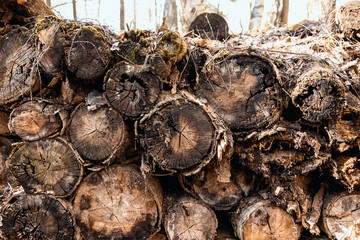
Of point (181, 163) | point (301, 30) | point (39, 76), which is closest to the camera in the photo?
point (181, 163)

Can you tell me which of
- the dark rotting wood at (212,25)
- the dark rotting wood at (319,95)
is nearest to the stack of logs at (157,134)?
the dark rotting wood at (319,95)

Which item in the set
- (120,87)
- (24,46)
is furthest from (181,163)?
(24,46)

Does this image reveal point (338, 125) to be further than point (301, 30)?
No

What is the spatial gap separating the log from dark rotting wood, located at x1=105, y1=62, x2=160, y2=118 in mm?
1552

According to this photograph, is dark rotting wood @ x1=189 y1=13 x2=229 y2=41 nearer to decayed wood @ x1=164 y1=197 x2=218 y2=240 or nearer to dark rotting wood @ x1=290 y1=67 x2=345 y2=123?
dark rotting wood @ x1=290 y1=67 x2=345 y2=123

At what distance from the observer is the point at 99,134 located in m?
2.30

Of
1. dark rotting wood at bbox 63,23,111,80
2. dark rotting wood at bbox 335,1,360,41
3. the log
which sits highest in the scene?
dark rotting wood at bbox 335,1,360,41

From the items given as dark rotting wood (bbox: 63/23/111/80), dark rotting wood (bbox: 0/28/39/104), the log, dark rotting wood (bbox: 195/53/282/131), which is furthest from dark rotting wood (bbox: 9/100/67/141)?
the log

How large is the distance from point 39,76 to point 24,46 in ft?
1.39

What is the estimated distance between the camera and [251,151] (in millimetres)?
2420

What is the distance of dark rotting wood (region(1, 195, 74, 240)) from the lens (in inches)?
95.0

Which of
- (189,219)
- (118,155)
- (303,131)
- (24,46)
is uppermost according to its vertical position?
(24,46)

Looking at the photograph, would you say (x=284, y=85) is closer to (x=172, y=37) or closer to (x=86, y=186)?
(x=172, y=37)

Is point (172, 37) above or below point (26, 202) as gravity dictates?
above
